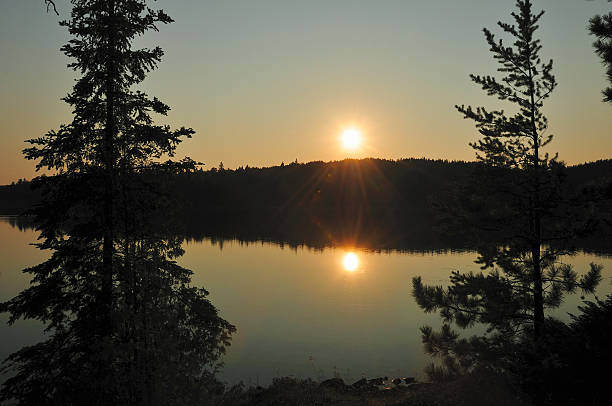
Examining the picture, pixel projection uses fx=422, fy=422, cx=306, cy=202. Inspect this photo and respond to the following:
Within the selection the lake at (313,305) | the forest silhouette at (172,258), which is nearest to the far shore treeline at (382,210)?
the forest silhouette at (172,258)

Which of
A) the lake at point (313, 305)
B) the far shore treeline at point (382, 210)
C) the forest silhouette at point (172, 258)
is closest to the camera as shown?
the forest silhouette at point (172, 258)

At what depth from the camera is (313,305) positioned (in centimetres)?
3372

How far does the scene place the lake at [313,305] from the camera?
21.1 m

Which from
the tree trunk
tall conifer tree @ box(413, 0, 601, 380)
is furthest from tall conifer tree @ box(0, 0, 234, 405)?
tall conifer tree @ box(413, 0, 601, 380)

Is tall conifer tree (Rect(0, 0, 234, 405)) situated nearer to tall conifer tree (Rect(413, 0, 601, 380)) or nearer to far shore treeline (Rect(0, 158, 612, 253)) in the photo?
far shore treeline (Rect(0, 158, 612, 253))

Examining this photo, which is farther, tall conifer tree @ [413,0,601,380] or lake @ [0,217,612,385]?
lake @ [0,217,612,385]

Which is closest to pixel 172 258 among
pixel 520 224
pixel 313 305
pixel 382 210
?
pixel 520 224

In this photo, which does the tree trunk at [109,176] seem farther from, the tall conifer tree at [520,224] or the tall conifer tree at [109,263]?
the tall conifer tree at [520,224]

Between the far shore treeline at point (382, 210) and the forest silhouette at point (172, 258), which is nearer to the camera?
the forest silhouette at point (172, 258)

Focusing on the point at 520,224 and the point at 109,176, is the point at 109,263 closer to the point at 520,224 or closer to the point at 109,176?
the point at 109,176

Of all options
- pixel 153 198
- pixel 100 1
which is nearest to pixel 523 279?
pixel 153 198

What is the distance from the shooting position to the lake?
69.3 ft

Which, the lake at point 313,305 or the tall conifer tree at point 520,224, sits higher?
the tall conifer tree at point 520,224

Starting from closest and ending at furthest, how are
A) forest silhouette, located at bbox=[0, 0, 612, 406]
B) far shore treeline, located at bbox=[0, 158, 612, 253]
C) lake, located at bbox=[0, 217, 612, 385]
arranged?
forest silhouette, located at bbox=[0, 0, 612, 406] < far shore treeline, located at bbox=[0, 158, 612, 253] < lake, located at bbox=[0, 217, 612, 385]
